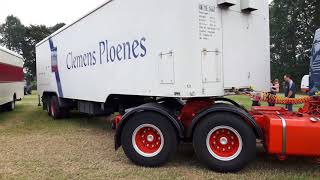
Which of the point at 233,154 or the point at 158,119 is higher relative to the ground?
the point at 158,119

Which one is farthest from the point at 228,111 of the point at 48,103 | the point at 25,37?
the point at 25,37

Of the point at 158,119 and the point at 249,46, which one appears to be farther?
the point at 249,46

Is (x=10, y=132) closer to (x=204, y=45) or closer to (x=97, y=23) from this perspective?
(x=97, y=23)

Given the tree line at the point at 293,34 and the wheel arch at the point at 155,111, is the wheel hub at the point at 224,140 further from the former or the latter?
the tree line at the point at 293,34

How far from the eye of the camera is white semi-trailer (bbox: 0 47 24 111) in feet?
51.6

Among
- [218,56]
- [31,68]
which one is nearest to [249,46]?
[218,56]

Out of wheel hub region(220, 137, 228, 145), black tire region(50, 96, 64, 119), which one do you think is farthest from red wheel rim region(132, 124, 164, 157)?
black tire region(50, 96, 64, 119)

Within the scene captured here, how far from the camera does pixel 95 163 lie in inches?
292

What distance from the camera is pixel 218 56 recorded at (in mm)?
6926

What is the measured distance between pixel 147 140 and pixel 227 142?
140 cm

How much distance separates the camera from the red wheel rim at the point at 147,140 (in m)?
7.07

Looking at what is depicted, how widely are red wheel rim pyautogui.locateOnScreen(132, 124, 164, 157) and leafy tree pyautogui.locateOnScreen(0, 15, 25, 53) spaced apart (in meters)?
87.1

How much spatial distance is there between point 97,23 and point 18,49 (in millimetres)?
84675

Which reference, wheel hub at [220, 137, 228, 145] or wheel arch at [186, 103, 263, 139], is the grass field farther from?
wheel arch at [186, 103, 263, 139]
